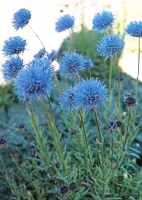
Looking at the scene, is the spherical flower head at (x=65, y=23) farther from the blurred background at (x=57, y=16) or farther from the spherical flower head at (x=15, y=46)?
the blurred background at (x=57, y=16)

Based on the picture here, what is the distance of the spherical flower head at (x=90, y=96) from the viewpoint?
6.81ft

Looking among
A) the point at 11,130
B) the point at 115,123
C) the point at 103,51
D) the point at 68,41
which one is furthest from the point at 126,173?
the point at 68,41

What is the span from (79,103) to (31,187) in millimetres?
908

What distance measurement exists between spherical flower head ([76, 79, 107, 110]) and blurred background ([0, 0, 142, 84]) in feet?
9.02

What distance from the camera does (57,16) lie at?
569 centimetres

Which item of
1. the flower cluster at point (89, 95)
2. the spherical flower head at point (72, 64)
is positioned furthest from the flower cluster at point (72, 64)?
the flower cluster at point (89, 95)

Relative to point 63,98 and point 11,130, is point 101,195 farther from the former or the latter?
point 11,130

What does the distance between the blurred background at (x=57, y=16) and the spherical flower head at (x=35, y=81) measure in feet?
9.25

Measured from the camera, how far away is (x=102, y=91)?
6.91 feet

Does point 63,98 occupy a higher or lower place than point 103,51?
lower

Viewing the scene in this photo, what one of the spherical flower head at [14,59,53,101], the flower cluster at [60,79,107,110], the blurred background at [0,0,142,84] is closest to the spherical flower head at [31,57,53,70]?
the spherical flower head at [14,59,53,101]

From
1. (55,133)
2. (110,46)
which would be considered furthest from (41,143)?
(110,46)

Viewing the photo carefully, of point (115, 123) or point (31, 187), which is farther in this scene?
point (31, 187)

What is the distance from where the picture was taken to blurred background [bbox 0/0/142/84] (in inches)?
201
